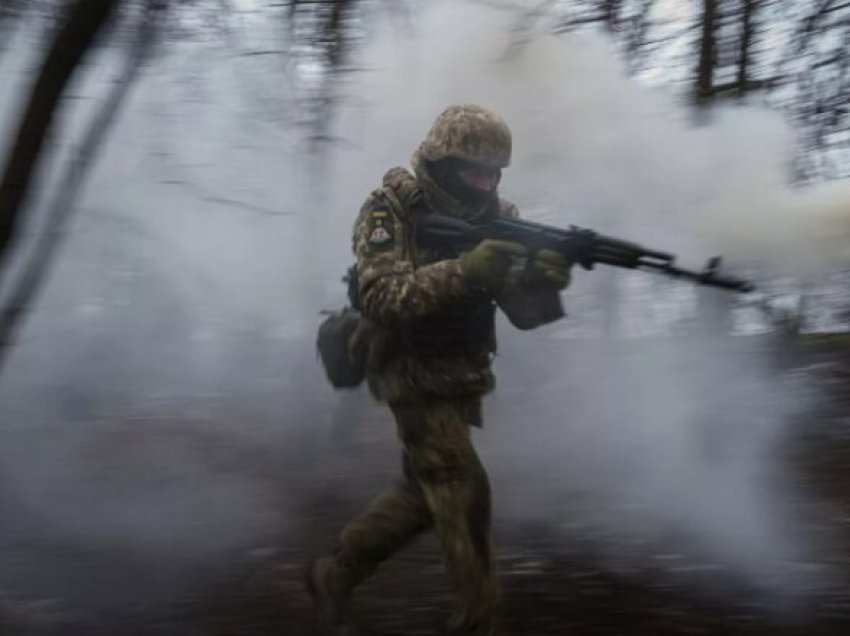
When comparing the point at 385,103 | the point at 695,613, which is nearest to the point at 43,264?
the point at 695,613

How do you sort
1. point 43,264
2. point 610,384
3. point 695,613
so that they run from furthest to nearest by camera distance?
point 610,384 → point 695,613 → point 43,264

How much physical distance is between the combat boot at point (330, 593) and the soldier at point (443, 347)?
0.15m

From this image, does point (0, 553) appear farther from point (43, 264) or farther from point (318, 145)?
point (318, 145)

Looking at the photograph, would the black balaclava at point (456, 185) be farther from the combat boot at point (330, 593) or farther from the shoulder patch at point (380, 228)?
the combat boot at point (330, 593)

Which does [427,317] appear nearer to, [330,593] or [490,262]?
[490,262]

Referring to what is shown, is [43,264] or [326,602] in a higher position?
[43,264]

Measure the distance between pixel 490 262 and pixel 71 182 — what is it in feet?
4.79

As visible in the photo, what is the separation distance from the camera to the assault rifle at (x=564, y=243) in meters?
3.42

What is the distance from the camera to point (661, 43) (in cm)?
642

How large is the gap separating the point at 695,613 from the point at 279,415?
3230 millimetres

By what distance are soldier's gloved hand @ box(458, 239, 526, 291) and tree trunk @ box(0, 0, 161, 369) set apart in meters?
1.35

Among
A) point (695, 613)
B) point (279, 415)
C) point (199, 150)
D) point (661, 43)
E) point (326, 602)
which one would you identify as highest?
point (661, 43)

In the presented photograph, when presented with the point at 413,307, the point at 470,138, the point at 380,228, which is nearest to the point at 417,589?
the point at 413,307

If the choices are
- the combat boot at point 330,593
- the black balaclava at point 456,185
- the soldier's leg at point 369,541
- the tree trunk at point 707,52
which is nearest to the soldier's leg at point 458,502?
the soldier's leg at point 369,541
